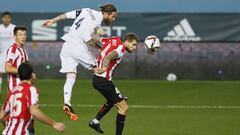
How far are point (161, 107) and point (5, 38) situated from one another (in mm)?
5485

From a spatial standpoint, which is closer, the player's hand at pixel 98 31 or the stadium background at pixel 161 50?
the player's hand at pixel 98 31

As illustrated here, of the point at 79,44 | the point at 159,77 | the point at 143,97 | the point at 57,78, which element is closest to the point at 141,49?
the point at 159,77

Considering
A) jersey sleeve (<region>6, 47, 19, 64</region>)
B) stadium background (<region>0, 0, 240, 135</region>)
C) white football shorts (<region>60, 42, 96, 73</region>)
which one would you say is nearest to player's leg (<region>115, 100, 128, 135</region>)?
white football shorts (<region>60, 42, 96, 73</region>)

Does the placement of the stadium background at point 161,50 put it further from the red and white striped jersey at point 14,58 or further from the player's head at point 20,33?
the player's head at point 20,33

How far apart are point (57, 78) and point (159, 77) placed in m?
3.72

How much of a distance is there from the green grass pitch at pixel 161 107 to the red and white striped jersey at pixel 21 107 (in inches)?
179

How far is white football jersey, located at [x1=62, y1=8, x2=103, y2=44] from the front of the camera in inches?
578

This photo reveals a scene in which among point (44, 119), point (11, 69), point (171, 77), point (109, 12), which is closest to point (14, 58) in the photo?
point (11, 69)

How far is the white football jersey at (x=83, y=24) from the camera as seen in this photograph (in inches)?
578

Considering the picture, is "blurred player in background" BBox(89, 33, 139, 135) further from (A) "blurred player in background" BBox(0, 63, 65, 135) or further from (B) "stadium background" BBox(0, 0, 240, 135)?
(B) "stadium background" BBox(0, 0, 240, 135)

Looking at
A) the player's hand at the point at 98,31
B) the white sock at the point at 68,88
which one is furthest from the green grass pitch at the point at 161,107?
the player's hand at the point at 98,31

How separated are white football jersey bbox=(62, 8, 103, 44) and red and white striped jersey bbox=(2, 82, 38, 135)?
5159mm

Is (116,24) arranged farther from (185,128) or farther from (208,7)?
(185,128)

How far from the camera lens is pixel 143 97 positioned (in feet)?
69.7
